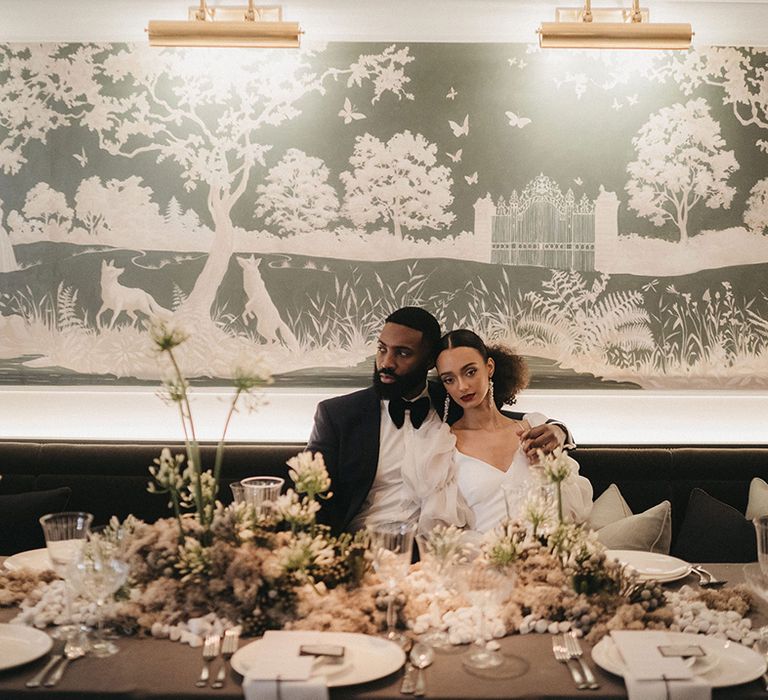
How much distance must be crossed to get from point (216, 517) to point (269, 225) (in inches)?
79.7

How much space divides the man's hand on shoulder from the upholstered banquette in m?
0.62

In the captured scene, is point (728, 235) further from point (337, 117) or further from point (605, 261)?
point (337, 117)

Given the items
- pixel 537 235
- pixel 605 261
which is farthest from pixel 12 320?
pixel 605 261

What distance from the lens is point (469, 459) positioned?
315 centimetres

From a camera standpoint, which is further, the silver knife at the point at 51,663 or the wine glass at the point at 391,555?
the wine glass at the point at 391,555

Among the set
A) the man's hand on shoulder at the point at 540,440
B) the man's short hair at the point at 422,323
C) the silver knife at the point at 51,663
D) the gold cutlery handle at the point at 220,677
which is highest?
the man's short hair at the point at 422,323

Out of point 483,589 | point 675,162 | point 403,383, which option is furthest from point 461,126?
point 483,589

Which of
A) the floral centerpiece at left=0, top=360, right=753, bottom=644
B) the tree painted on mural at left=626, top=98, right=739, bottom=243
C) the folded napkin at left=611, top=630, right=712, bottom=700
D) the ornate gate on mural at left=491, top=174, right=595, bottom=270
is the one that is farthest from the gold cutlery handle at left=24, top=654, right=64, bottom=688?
the tree painted on mural at left=626, top=98, right=739, bottom=243

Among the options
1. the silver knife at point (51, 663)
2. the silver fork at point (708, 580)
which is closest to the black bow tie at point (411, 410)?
the silver fork at point (708, 580)

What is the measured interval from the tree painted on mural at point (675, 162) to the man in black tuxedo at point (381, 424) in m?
1.21

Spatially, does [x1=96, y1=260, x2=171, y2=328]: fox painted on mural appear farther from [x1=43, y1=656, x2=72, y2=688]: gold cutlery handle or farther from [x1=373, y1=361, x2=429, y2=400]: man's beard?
[x1=43, y1=656, x2=72, y2=688]: gold cutlery handle

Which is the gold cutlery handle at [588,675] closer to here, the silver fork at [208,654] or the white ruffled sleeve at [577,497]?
the silver fork at [208,654]

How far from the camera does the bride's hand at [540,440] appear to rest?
2969 millimetres

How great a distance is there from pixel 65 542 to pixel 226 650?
45 centimetres
